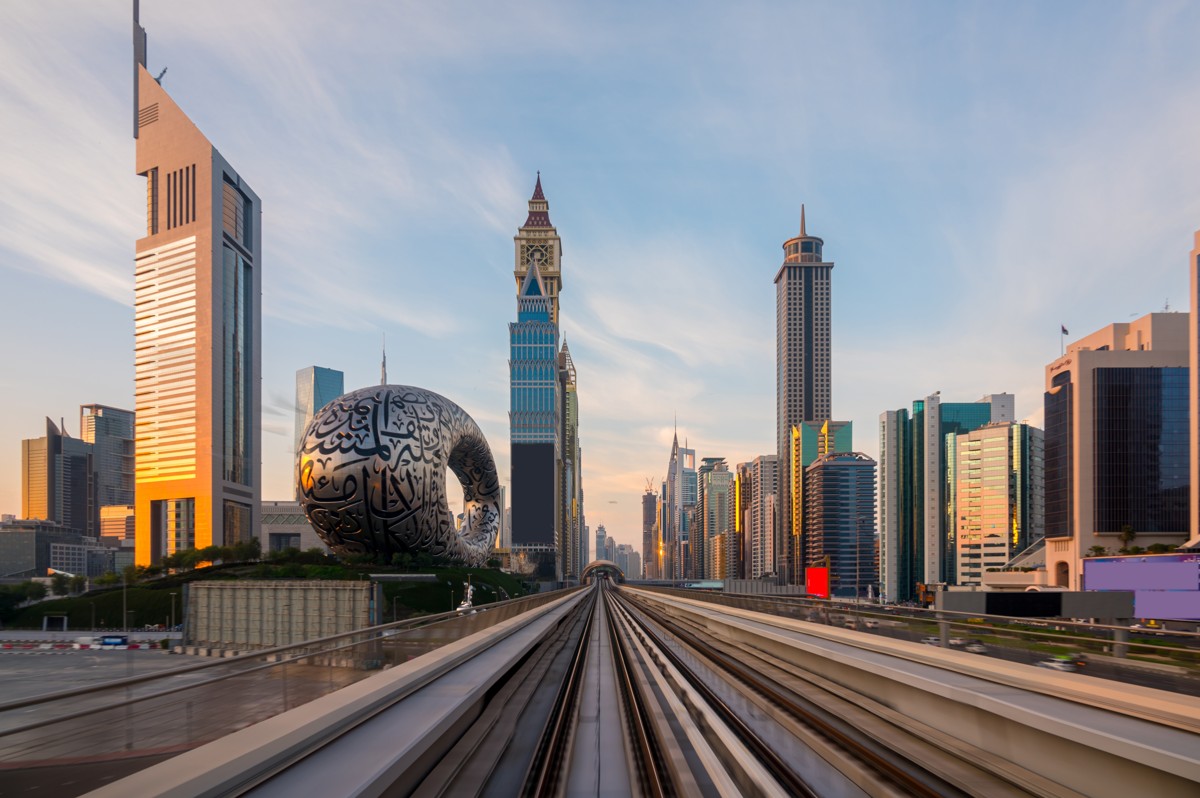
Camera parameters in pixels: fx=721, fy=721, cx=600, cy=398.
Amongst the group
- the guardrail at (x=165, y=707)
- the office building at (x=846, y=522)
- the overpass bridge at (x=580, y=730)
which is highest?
the guardrail at (x=165, y=707)

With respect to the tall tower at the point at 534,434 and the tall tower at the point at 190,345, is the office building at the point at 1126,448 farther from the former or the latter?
the tall tower at the point at 190,345

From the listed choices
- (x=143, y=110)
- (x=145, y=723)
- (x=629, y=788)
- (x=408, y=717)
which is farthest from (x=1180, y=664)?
(x=143, y=110)

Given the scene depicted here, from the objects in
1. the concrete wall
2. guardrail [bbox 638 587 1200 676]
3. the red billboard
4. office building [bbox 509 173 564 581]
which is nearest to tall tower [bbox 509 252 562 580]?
office building [bbox 509 173 564 581]

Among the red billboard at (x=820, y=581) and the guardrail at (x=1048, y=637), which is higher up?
the guardrail at (x=1048, y=637)

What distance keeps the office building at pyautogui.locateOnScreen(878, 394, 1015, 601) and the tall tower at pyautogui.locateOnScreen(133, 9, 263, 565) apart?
111 metres

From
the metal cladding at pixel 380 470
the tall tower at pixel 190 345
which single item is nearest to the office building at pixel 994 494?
the metal cladding at pixel 380 470

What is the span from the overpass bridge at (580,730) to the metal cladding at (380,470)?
97.7ft

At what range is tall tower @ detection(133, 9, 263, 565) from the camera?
111 m

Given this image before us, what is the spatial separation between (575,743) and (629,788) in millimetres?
1855

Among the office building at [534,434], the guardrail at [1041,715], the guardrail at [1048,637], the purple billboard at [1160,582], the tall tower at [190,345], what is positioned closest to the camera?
the guardrail at [1041,715]

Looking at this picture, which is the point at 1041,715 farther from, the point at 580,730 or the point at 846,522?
the point at 846,522

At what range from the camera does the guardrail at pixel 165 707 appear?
3525 mm

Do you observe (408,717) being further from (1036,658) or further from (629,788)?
(1036,658)

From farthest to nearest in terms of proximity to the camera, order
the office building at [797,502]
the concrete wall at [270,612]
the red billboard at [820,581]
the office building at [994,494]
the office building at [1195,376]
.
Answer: the office building at [797,502] → the office building at [994,494] → the office building at [1195,376] → the red billboard at [820,581] → the concrete wall at [270,612]
